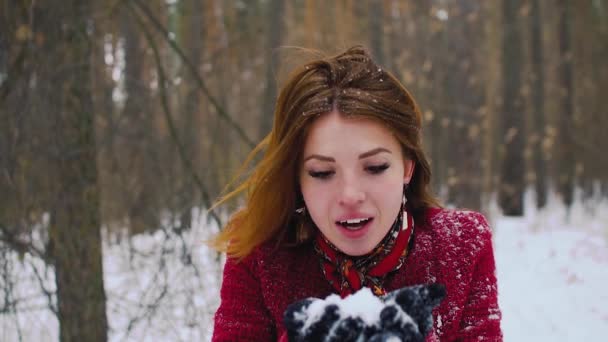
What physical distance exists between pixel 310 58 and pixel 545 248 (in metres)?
6.37

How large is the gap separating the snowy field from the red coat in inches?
50.3

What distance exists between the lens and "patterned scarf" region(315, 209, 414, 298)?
1.60 metres

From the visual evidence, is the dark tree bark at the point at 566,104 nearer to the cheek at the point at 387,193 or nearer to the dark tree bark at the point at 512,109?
the dark tree bark at the point at 512,109

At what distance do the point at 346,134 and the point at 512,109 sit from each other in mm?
8891

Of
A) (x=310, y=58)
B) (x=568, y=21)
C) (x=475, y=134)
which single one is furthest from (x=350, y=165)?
(x=568, y=21)

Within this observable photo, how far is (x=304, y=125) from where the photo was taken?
157 cm

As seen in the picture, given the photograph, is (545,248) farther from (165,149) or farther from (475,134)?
(165,149)

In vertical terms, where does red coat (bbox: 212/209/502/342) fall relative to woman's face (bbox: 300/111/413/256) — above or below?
below

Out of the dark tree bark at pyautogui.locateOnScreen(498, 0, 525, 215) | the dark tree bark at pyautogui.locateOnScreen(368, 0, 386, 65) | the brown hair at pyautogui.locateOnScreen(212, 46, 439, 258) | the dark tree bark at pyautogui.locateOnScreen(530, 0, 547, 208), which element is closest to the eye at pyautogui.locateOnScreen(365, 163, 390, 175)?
the brown hair at pyautogui.locateOnScreen(212, 46, 439, 258)

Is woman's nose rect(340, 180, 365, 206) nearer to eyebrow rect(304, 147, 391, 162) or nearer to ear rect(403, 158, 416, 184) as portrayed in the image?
eyebrow rect(304, 147, 391, 162)

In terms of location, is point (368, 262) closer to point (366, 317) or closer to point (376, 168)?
point (376, 168)

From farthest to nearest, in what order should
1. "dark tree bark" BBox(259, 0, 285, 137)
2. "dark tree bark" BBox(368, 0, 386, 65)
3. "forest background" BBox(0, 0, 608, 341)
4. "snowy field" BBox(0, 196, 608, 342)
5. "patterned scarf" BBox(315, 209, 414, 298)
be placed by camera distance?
"dark tree bark" BBox(368, 0, 386, 65) → "dark tree bark" BBox(259, 0, 285, 137) → "snowy field" BBox(0, 196, 608, 342) → "forest background" BBox(0, 0, 608, 341) → "patterned scarf" BBox(315, 209, 414, 298)

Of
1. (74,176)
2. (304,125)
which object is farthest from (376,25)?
(304,125)

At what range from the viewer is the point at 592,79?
13930 mm
